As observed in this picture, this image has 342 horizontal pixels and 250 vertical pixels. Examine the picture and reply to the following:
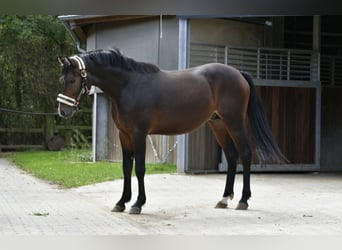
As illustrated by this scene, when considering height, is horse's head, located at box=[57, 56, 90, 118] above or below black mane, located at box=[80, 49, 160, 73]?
below

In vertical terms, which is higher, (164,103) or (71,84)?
(71,84)

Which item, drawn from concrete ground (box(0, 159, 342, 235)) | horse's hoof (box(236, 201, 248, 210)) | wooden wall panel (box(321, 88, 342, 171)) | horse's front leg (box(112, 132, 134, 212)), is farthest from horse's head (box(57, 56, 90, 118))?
wooden wall panel (box(321, 88, 342, 171))

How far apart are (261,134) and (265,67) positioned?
5.22 metres

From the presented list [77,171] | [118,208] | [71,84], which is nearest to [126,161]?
[118,208]

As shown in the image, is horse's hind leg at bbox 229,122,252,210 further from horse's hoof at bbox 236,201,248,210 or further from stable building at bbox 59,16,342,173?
stable building at bbox 59,16,342,173

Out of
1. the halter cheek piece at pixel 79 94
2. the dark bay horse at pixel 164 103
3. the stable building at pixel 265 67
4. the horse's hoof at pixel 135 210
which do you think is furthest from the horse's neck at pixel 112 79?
the stable building at pixel 265 67

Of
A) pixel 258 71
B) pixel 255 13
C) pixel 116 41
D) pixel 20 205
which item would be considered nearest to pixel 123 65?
pixel 20 205

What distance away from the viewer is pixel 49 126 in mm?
18766

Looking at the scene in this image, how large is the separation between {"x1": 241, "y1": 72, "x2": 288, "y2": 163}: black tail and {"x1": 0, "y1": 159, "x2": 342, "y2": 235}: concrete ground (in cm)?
63

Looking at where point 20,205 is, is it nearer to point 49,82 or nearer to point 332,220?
point 332,220

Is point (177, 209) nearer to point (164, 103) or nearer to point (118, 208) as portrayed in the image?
point (118, 208)

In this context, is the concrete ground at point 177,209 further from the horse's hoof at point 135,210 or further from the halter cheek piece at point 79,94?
the halter cheek piece at point 79,94

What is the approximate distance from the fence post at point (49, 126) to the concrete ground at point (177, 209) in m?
9.01

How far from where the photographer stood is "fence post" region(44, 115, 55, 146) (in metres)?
18.8
